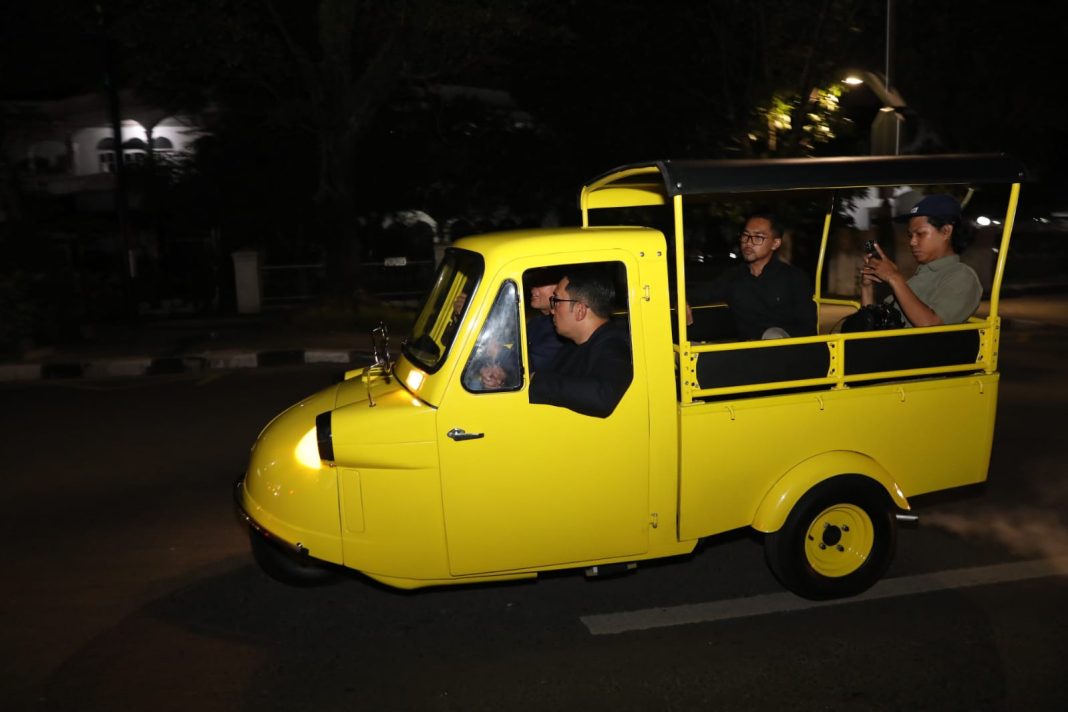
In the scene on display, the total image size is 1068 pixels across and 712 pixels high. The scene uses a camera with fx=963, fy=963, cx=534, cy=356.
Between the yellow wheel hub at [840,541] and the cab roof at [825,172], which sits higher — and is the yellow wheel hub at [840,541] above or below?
below

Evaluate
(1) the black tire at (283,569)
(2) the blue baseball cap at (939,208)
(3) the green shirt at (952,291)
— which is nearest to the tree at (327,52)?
(2) the blue baseball cap at (939,208)

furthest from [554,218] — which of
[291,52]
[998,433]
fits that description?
[998,433]

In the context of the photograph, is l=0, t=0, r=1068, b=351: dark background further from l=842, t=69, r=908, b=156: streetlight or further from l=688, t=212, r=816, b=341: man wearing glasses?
l=688, t=212, r=816, b=341: man wearing glasses

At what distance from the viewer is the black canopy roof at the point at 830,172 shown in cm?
402

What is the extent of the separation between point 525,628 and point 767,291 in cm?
228

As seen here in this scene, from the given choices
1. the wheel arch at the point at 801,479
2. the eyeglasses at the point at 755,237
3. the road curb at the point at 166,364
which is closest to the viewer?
the wheel arch at the point at 801,479

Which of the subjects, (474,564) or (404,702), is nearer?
(404,702)

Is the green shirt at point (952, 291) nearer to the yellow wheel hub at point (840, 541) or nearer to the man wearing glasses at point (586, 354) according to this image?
the yellow wheel hub at point (840, 541)

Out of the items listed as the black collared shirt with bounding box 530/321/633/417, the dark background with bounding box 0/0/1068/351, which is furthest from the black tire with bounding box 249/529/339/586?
the dark background with bounding box 0/0/1068/351

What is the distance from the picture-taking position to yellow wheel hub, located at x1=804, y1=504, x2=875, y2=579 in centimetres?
454

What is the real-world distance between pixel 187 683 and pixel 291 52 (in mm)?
13383

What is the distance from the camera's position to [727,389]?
4223 mm

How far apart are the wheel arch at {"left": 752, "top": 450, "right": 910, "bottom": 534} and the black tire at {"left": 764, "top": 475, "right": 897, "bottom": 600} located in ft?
0.18

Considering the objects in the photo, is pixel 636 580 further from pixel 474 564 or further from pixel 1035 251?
pixel 1035 251
